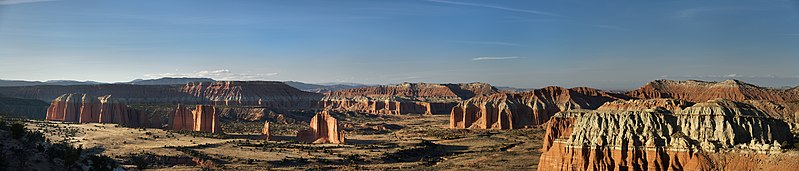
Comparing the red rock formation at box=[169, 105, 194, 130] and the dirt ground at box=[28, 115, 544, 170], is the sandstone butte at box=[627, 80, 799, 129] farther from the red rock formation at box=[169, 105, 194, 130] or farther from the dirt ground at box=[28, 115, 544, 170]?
the red rock formation at box=[169, 105, 194, 130]

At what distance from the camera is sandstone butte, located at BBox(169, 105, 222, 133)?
3398 inches

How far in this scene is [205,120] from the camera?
86688 millimetres

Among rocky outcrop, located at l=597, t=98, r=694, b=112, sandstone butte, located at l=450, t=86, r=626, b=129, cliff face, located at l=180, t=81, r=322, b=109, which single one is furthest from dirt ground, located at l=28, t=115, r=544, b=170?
cliff face, located at l=180, t=81, r=322, b=109

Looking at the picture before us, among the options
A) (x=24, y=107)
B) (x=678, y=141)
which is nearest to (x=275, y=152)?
(x=678, y=141)

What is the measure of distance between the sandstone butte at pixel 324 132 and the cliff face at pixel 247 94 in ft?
324

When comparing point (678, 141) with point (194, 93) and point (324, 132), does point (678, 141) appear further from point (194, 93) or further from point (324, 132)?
point (194, 93)

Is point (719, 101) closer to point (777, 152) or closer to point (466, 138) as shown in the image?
point (777, 152)

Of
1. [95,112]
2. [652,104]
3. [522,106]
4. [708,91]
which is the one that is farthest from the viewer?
[708,91]

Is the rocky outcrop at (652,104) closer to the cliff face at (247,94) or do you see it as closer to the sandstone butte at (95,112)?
the sandstone butte at (95,112)

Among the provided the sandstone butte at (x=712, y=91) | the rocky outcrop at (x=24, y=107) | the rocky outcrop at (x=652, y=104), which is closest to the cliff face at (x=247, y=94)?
the rocky outcrop at (x=24, y=107)

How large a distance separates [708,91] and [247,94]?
427 ft

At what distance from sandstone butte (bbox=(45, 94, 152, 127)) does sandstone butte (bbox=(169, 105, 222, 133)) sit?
9.40m

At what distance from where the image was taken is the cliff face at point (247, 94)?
178m

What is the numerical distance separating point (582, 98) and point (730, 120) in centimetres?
8885
